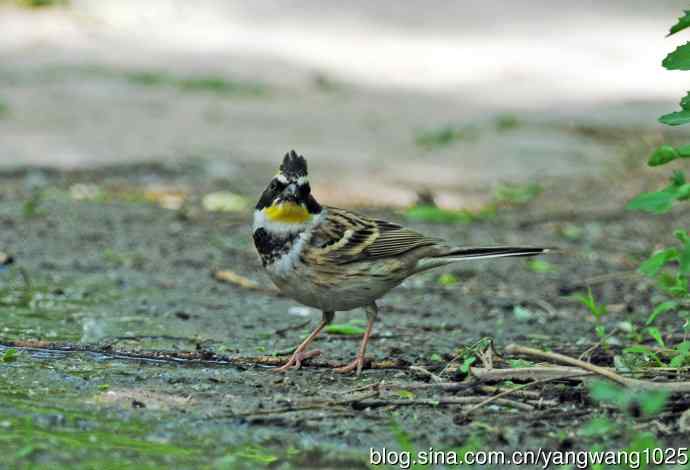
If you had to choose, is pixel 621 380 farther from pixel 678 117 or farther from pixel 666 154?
pixel 678 117

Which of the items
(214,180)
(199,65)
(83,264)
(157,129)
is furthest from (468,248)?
(199,65)

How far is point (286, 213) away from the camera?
532 cm

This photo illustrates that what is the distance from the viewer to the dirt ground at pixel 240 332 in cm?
404

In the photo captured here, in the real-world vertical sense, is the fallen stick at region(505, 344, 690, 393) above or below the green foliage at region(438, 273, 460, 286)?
above

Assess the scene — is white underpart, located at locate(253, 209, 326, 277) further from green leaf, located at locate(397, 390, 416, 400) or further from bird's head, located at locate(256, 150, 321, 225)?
green leaf, located at locate(397, 390, 416, 400)

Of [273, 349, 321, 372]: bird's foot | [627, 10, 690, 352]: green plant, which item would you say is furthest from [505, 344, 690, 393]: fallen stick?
[273, 349, 321, 372]: bird's foot

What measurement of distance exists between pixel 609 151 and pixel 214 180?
465cm

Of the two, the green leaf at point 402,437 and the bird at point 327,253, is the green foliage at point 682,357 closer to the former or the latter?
the bird at point 327,253

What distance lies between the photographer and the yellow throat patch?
5316 millimetres

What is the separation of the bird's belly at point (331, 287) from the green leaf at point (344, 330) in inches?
23.8

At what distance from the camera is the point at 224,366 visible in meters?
5.04

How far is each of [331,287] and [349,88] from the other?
9.88m

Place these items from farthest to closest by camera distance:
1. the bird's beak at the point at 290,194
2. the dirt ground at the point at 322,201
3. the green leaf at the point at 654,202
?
the bird's beak at the point at 290,194, the dirt ground at the point at 322,201, the green leaf at the point at 654,202

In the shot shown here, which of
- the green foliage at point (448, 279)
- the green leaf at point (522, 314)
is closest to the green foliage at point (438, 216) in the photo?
the green foliage at point (448, 279)
